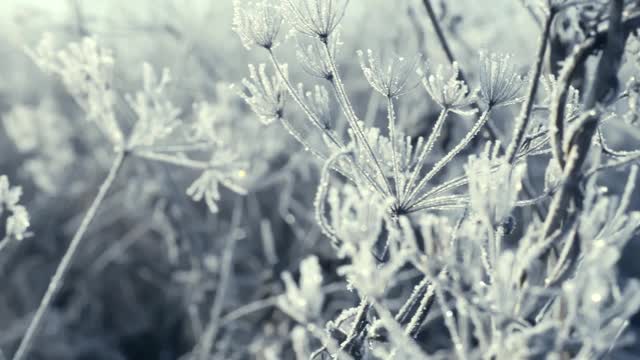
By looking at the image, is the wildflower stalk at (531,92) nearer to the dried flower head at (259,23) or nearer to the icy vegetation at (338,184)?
the icy vegetation at (338,184)

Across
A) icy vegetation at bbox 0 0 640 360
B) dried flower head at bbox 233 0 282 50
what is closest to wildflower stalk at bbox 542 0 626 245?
icy vegetation at bbox 0 0 640 360

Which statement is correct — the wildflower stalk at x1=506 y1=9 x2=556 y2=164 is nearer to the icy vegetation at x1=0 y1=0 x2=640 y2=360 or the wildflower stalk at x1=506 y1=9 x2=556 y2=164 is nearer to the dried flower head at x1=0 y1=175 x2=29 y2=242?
the icy vegetation at x1=0 y1=0 x2=640 y2=360

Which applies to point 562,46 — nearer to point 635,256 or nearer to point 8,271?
point 635,256

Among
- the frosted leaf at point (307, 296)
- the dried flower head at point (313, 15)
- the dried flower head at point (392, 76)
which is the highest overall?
the dried flower head at point (313, 15)

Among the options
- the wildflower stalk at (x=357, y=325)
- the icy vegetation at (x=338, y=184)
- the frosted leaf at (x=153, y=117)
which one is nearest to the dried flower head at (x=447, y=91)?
the icy vegetation at (x=338, y=184)

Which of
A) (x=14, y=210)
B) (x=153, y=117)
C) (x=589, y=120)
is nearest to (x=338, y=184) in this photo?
(x=153, y=117)

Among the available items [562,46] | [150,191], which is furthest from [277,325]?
[562,46]

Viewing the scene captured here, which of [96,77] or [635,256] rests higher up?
[96,77]
